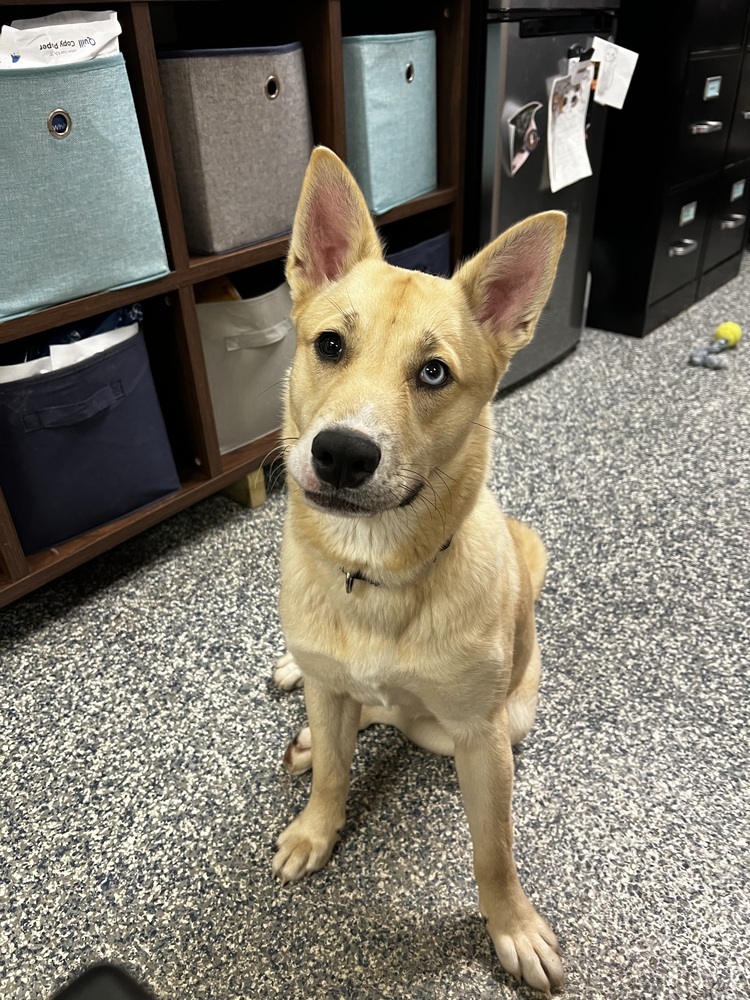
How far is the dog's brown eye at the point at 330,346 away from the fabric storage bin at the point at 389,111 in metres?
1.09

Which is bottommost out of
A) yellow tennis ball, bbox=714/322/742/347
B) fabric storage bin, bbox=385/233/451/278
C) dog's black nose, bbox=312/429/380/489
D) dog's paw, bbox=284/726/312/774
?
yellow tennis ball, bbox=714/322/742/347

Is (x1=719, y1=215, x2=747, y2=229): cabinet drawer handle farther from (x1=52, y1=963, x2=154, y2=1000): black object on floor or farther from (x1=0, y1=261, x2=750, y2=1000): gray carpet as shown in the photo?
(x1=52, y1=963, x2=154, y2=1000): black object on floor

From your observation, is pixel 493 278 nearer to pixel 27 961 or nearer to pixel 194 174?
pixel 194 174

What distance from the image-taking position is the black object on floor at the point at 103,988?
0.50 m

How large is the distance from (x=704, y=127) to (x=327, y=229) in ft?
7.12

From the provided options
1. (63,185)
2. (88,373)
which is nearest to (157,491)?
(88,373)

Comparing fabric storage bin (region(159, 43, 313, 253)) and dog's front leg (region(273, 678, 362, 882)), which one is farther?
fabric storage bin (region(159, 43, 313, 253))

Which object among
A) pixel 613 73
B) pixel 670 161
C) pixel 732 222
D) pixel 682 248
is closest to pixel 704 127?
pixel 670 161

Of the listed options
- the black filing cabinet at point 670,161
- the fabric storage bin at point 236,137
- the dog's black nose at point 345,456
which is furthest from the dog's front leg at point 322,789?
the black filing cabinet at point 670,161

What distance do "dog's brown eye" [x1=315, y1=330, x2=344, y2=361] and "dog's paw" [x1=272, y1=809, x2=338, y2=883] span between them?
25.8 inches

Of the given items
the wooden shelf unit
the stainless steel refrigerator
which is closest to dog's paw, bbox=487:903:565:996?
the wooden shelf unit

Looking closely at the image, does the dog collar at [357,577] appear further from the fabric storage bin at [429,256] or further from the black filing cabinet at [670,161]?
the black filing cabinet at [670,161]

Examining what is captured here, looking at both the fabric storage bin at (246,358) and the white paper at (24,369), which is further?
the fabric storage bin at (246,358)

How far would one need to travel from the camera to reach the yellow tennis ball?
8.34 ft
